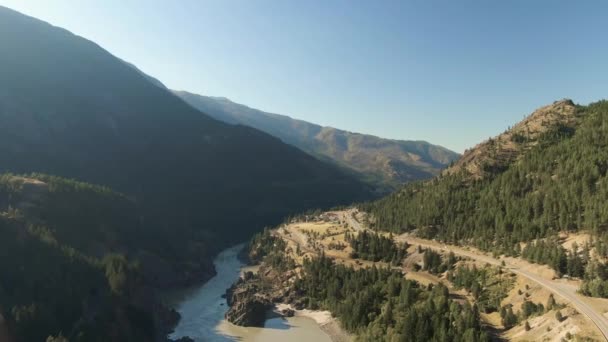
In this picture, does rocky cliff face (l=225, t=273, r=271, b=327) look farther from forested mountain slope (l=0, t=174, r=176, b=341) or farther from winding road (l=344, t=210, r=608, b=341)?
winding road (l=344, t=210, r=608, b=341)

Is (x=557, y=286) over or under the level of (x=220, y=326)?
over

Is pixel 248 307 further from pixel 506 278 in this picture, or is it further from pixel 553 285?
pixel 553 285

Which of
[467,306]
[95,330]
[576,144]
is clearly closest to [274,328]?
[95,330]

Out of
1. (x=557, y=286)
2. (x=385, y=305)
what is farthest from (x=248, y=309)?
(x=557, y=286)

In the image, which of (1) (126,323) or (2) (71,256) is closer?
(1) (126,323)

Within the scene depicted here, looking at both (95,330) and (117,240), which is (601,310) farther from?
(117,240)

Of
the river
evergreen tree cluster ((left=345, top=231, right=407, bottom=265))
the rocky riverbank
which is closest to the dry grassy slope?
evergreen tree cluster ((left=345, top=231, right=407, bottom=265))
